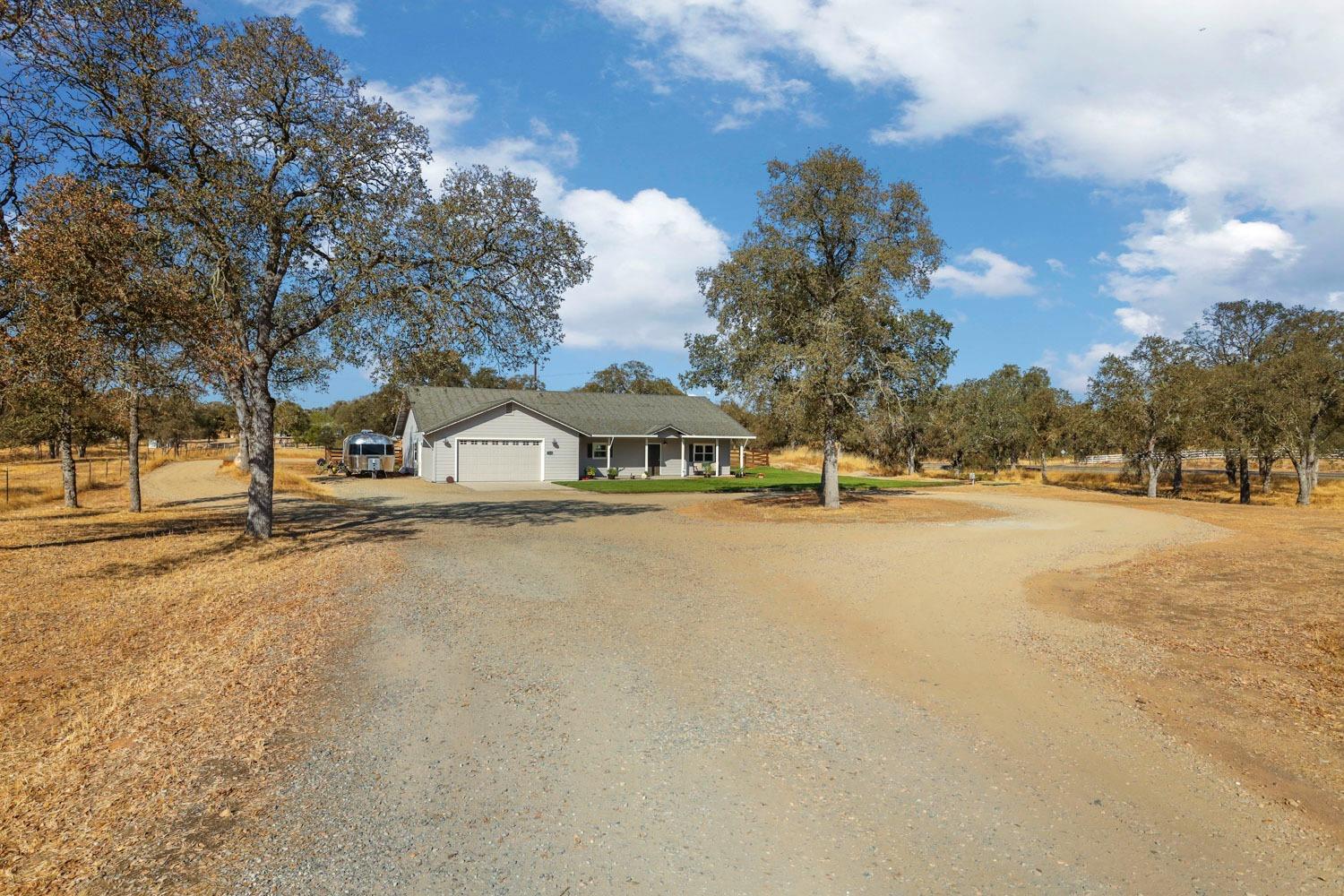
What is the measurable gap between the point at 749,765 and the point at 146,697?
484 cm

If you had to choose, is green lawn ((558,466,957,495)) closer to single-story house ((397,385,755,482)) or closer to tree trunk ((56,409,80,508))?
single-story house ((397,385,755,482))

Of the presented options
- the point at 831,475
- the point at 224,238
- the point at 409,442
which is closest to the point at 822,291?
the point at 831,475

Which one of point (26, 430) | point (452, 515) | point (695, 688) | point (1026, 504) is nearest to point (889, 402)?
point (1026, 504)

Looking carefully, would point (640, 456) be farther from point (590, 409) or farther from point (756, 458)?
point (756, 458)

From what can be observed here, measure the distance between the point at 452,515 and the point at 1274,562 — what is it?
17939mm

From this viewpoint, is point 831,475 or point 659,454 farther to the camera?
point 659,454

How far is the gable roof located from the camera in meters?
35.8

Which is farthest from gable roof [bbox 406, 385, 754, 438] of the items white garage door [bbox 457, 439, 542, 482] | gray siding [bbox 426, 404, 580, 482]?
white garage door [bbox 457, 439, 542, 482]

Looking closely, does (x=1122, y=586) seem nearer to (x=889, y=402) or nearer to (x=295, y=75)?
(x=889, y=402)

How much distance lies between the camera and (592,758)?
174 inches

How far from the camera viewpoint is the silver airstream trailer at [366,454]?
126ft

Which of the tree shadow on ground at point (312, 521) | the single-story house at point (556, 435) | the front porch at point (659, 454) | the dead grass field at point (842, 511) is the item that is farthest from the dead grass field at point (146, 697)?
the front porch at point (659, 454)

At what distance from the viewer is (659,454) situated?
3981cm

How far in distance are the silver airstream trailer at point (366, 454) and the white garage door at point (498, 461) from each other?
7.71 m
